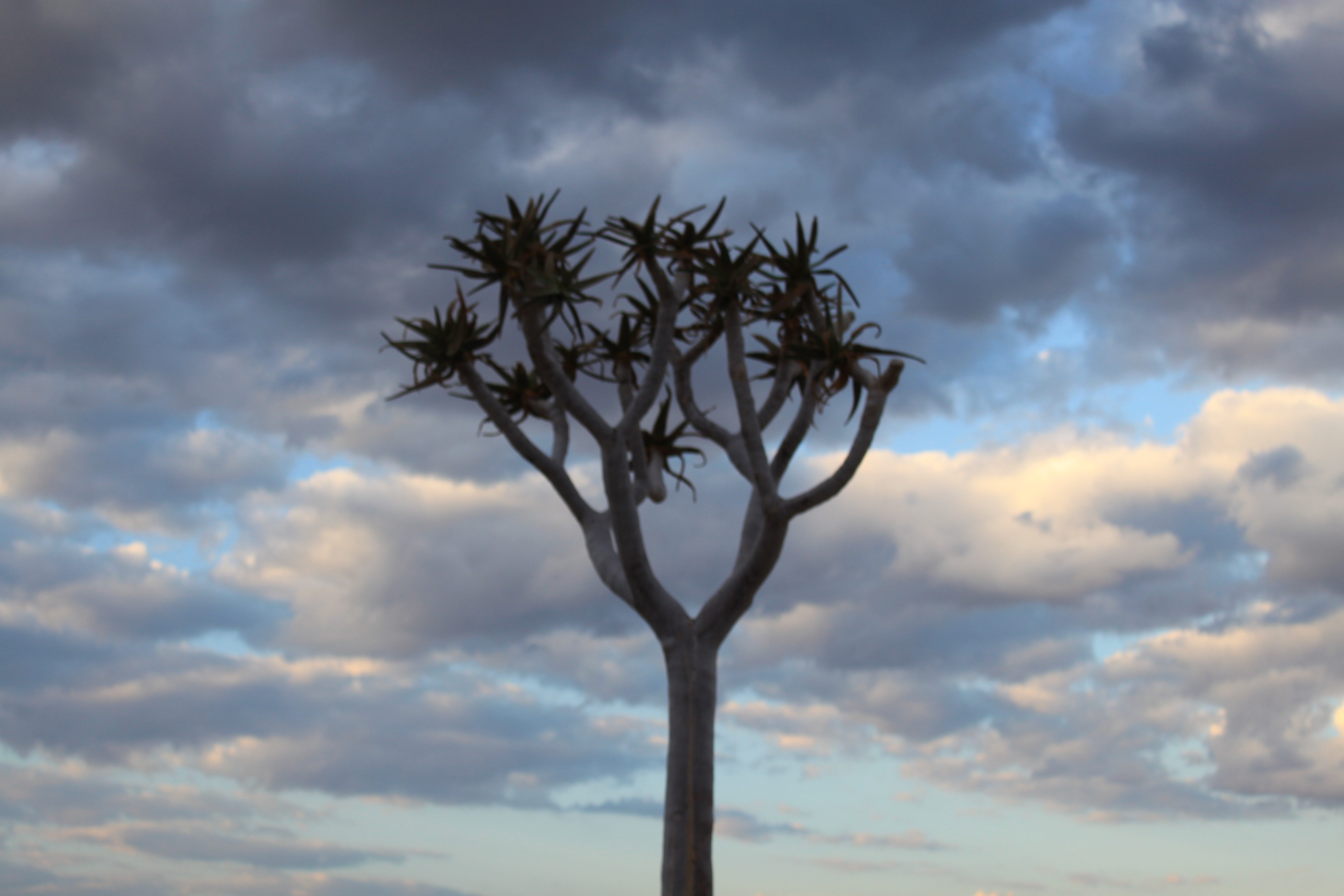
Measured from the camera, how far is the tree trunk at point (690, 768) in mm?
14156

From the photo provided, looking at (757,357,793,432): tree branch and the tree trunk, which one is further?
(757,357,793,432): tree branch

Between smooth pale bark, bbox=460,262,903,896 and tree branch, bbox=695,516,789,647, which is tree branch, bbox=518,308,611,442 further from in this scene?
tree branch, bbox=695,516,789,647

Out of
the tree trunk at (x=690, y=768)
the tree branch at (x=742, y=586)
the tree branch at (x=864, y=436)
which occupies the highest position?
the tree branch at (x=864, y=436)

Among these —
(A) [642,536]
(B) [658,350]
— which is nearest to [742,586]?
(A) [642,536]

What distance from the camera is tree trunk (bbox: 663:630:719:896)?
14.2 m

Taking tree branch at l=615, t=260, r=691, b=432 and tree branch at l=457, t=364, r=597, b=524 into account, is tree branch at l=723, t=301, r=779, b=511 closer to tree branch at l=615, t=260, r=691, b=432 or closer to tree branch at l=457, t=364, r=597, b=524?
tree branch at l=615, t=260, r=691, b=432

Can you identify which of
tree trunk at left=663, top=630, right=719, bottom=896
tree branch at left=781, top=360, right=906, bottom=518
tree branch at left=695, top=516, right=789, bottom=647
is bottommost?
tree trunk at left=663, top=630, right=719, bottom=896

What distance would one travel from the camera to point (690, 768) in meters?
14.4

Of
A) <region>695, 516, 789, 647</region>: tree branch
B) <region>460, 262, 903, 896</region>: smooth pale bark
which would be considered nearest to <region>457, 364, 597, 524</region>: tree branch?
<region>460, 262, 903, 896</region>: smooth pale bark

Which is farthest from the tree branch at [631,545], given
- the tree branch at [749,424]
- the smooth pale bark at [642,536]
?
the tree branch at [749,424]

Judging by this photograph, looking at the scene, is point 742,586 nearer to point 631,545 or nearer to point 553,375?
point 631,545

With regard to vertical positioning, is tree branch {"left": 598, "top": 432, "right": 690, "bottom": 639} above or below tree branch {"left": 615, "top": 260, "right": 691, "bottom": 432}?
below

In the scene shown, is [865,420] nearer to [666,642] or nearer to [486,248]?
[666,642]

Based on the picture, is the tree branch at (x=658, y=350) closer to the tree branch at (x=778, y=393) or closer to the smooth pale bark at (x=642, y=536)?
the smooth pale bark at (x=642, y=536)
